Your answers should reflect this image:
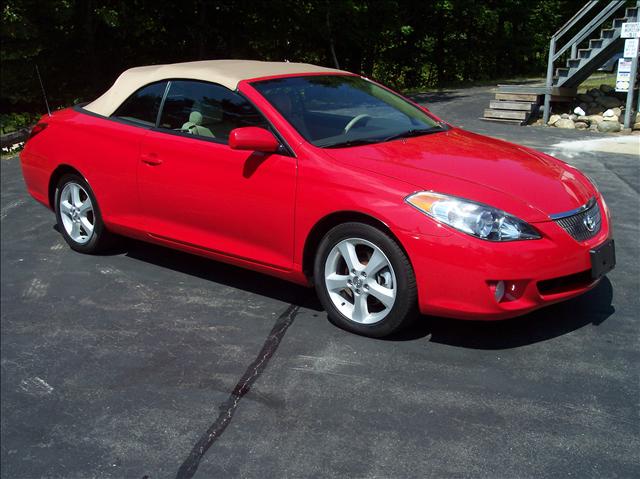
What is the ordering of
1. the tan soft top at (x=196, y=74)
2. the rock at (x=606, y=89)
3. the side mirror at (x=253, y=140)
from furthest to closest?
the rock at (x=606, y=89) < the tan soft top at (x=196, y=74) < the side mirror at (x=253, y=140)

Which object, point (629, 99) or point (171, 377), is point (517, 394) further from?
point (629, 99)

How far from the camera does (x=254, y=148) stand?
4.45 m

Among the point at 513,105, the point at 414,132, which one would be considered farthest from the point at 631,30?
the point at 414,132

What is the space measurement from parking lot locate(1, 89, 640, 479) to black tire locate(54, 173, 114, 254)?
16.0 inches

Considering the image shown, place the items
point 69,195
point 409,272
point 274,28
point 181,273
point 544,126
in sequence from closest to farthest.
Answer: point 409,272 → point 181,273 → point 69,195 → point 544,126 → point 274,28

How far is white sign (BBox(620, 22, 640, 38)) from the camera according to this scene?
1298 centimetres

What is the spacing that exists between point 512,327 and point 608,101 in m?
12.6

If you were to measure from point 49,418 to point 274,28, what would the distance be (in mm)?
20856

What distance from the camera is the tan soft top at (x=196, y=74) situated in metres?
5.05

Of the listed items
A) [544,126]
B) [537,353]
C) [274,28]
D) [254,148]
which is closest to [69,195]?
[254,148]

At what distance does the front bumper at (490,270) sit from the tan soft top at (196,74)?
1.90 meters

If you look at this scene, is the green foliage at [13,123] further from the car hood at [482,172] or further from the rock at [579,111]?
the car hood at [482,172]

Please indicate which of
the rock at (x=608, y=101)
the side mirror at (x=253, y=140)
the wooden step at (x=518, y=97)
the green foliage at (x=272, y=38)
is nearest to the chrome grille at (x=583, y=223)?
the side mirror at (x=253, y=140)

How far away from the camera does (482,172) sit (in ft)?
14.0
